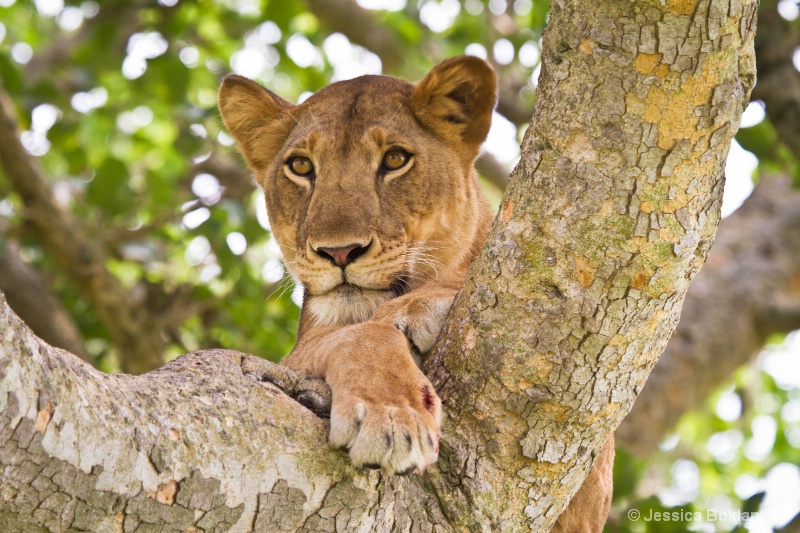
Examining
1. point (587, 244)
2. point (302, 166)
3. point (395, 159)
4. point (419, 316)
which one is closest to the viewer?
point (587, 244)

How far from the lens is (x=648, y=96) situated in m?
2.54

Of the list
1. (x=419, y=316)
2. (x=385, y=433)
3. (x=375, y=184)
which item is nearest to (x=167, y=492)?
(x=385, y=433)

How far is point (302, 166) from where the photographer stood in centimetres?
441

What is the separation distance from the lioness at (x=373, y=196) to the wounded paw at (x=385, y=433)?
0.36 metres

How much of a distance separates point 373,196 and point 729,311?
4470mm

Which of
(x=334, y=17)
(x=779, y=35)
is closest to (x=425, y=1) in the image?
(x=334, y=17)

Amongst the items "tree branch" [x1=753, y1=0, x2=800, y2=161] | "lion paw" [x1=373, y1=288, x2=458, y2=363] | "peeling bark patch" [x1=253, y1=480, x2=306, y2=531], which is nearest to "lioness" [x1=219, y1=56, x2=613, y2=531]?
"lion paw" [x1=373, y1=288, x2=458, y2=363]

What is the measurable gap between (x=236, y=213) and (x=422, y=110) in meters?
2.03

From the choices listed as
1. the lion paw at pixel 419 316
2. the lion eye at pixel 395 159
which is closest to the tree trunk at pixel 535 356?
the lion paw at pixel 419 316

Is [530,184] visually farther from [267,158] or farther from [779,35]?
[779,35]

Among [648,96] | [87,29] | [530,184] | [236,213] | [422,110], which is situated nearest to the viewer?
[648,96]

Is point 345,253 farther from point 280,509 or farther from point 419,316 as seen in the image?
point 280,509

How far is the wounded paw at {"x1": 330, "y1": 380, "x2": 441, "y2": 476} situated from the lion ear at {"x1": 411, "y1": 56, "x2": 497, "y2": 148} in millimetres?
2062

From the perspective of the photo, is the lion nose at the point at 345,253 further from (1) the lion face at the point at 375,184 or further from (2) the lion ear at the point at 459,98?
(2) the lion ear at the point at 459,98
